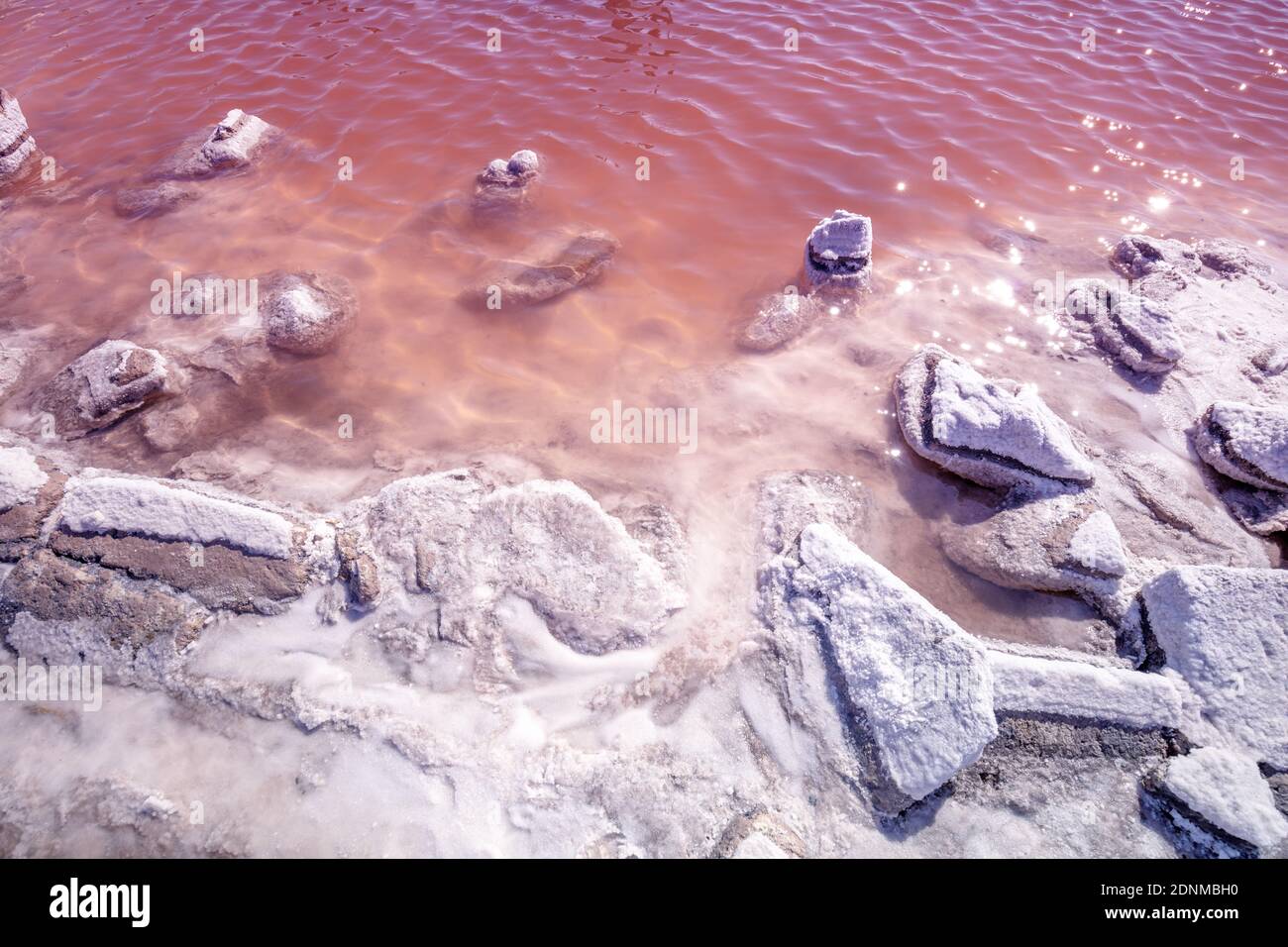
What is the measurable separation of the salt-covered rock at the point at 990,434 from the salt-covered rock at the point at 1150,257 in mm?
2332

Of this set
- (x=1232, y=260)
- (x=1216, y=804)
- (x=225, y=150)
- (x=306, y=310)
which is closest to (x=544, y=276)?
(x=306, y=310)

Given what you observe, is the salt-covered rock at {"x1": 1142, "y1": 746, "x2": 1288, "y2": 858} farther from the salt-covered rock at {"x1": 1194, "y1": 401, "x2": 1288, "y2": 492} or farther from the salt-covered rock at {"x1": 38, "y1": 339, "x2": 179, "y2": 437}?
the salt-covered rock at {"x1": 38, "y1": 339, "x2": 179, "y2": 437}

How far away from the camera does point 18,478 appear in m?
3.38

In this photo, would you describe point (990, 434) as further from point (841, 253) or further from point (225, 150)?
point (225, 150)

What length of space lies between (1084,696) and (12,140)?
10.1 metres

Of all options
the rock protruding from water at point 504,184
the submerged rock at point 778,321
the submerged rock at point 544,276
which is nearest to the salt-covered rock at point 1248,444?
the submerged rock at point 778,321

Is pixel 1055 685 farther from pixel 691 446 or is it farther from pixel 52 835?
pixel 52 835

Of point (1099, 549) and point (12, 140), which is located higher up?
point (12, 140)

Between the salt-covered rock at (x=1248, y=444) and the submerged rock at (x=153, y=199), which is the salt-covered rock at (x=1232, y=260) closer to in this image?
the salt-covered rock at (x=1248, y=444)

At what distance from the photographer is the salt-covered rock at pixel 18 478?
131 inches

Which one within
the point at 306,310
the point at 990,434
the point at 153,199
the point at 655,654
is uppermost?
the point at 153,199

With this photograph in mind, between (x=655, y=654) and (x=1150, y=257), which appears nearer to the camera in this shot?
(x=655, y=654)

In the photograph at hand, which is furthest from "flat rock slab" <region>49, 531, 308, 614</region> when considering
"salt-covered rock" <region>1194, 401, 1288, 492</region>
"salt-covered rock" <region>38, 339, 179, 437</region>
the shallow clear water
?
"salt-covered rock" <region>1194, 401, 1288, 492</region>

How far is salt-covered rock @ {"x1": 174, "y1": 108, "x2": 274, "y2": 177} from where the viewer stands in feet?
20.2
